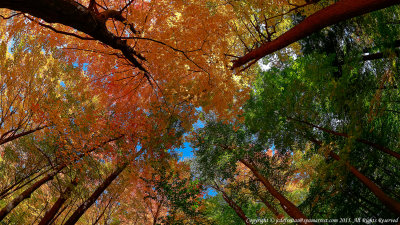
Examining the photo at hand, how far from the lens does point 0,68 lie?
225 inches

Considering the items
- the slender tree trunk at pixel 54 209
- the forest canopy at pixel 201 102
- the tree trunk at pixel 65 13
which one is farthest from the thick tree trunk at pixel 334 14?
the slender tree trunk at pixel 54 209

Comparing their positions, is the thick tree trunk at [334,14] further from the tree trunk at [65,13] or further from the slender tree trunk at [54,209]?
the slender tree trunk at [54,209]

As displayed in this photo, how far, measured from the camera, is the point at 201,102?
23.2ft

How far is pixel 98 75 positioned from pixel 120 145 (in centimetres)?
290

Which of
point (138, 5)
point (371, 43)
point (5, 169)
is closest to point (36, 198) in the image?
point (5, 169)

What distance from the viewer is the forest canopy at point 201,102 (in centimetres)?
386

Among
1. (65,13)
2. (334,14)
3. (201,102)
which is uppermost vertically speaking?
(201,102)

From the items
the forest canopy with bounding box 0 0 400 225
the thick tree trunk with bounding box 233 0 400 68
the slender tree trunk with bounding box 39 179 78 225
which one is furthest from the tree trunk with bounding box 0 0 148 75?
the slender tree trunk with bounding box 39 179 78 225

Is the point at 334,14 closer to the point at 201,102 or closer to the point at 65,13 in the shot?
the point at 65,13

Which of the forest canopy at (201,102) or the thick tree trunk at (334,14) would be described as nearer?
the thick tree trunk at (334,14)

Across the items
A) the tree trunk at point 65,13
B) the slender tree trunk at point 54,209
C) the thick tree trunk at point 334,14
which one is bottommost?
the slender tree trunk at point 54,209

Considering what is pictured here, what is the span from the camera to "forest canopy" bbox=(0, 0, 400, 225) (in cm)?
386

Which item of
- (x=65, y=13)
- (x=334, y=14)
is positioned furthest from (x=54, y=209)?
(x=334, y=14)

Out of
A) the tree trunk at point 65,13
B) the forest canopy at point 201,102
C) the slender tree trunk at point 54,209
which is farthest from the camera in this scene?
the slender tree trunk at point 54,209
